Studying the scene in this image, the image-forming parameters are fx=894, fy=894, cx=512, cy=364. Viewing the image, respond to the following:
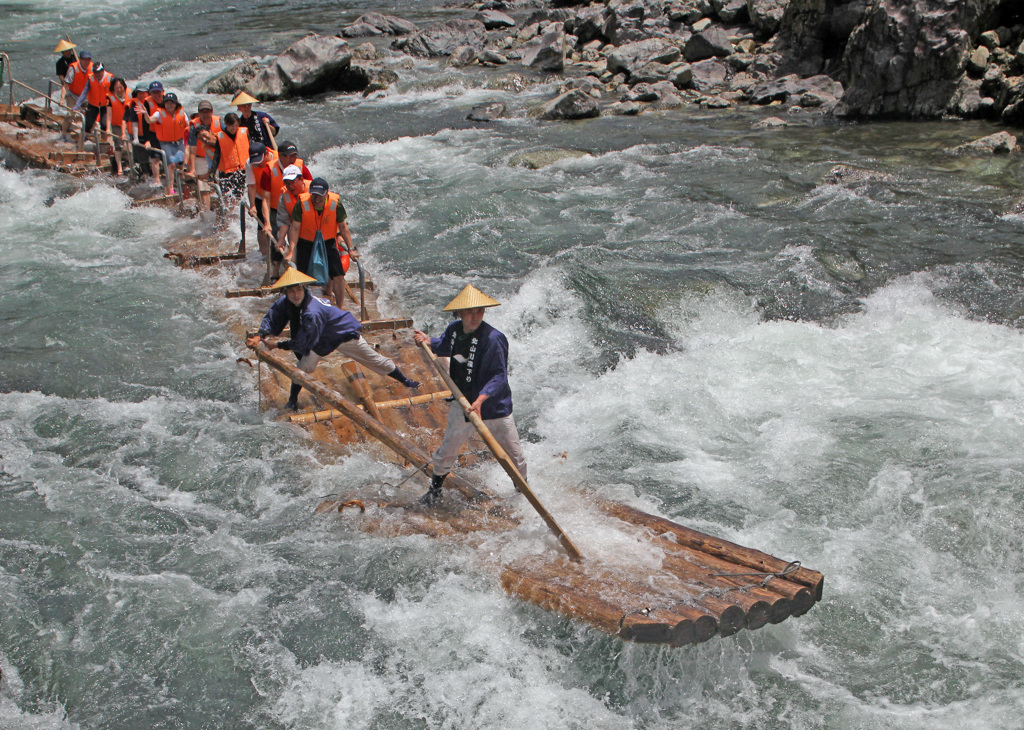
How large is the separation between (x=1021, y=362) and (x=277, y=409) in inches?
293

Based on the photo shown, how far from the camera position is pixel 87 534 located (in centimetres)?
695

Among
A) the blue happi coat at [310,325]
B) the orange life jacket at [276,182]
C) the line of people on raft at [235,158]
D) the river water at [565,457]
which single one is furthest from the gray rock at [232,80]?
the blue happi coat at [310,325]

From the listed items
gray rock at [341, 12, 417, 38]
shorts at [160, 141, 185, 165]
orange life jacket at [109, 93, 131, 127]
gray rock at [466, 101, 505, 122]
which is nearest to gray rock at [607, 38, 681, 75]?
gray rock at [466, 101, 505, 122]

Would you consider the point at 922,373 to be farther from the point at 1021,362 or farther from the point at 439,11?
the point at 439,11

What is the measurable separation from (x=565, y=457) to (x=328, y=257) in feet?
11.2

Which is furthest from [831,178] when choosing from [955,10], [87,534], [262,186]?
[87,534]

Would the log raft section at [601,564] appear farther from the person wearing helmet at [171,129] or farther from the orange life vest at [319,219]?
the person wearing helmet at [171,129]

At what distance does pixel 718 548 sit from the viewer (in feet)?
20.2

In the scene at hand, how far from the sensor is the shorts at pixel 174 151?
13.5 m

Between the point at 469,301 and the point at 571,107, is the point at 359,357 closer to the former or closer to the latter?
the point at 469,301

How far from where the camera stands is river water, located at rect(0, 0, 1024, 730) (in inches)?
224

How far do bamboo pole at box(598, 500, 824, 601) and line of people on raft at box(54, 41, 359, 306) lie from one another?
13.7 feet

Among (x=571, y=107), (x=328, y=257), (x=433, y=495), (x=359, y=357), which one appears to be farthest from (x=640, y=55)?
(x=433, y=495)

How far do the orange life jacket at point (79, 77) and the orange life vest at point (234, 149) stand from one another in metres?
3.92
